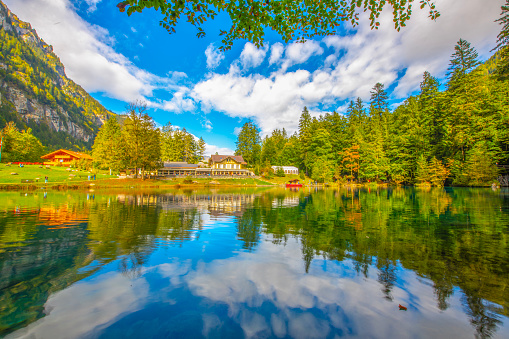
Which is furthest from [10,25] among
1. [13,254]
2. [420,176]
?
[420,176]

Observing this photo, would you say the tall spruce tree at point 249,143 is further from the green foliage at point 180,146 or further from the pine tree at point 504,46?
the pine tree at point 504,46

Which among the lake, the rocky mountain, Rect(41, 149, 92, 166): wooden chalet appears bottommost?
the lake

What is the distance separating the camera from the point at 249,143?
102250 millimetres

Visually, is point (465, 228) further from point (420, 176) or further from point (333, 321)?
point (420, 176)

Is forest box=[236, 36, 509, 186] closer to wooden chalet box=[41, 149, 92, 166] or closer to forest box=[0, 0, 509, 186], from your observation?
forest box=[0, 0, 509, 186]

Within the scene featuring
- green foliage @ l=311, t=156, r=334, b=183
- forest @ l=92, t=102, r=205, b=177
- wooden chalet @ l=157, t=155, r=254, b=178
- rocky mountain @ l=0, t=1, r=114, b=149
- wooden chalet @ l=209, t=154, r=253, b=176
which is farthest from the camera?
rocky mountain @ l=0, t=1, r=114, b=149

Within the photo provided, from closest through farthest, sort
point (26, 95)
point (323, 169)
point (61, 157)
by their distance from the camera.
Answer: point (323, 169)
point (61, 157)
point (26, 95)

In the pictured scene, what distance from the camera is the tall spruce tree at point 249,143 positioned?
101 meters

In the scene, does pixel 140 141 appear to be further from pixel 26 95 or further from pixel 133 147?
pixel 26 95

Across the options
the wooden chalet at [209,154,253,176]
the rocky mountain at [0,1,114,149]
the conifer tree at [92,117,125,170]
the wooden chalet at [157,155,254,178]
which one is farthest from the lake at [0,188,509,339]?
the rocky mountain at [0,1,114,149]

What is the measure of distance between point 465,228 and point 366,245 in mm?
6926

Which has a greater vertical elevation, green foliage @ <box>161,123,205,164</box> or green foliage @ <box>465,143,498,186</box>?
green foliage @ <box>161,123,205,164</box>

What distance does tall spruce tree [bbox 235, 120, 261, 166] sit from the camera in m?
101

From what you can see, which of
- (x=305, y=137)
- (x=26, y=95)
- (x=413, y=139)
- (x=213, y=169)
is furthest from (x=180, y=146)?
(x=26, y=95)
